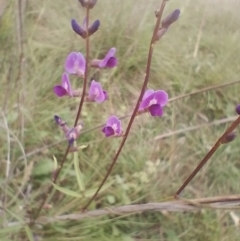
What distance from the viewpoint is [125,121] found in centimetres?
182

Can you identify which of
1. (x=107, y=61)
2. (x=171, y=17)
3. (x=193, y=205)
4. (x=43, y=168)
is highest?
(x=171, y=17)

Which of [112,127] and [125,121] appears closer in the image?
[112,127]

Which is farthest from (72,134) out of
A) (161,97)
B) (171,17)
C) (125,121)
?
(125,121)

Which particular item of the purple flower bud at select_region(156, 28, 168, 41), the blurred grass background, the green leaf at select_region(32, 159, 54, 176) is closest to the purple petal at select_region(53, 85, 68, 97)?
the purple flower bud at select_region(156, 28, 168, 41)

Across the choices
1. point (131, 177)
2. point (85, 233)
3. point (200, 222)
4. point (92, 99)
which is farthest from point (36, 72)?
point (92, 99)

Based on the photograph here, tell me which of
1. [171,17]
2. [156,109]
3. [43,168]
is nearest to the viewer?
[171,17]

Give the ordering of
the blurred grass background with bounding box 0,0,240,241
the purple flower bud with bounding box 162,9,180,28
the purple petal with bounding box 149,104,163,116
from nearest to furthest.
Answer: the purple flower bud with bounding box 162,9,180,28 → the purple petal with bounding box 149,104,163,116 → the blurred grass background with bounding box 0,0,240,241

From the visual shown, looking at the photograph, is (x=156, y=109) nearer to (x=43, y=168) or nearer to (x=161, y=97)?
(x=161, y=97)

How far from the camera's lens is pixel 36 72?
1.89 metres

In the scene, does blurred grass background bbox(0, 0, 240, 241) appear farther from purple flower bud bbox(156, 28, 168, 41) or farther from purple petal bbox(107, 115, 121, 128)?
purple flower bud bbox(156, 28, 168, 41)

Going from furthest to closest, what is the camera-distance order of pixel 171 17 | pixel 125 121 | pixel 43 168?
pixel 125 121, pixel 43 168, pixel 171 17

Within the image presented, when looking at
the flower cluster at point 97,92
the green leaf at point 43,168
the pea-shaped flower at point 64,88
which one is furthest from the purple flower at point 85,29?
the green leaf at point 43,168

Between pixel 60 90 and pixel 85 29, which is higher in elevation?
pixel 85 29

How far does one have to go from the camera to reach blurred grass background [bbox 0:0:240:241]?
1562mm
